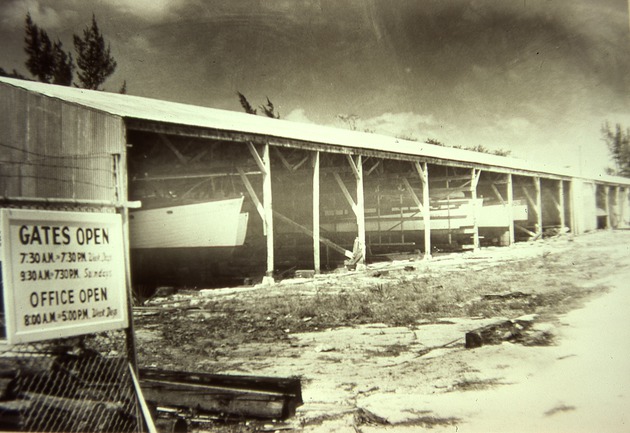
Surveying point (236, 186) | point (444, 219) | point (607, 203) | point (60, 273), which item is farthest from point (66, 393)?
point (444, 219)

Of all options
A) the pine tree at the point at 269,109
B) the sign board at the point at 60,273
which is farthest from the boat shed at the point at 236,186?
the pine tree at the point at 269,109

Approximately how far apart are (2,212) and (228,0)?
373cm

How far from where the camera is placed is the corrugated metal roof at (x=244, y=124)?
779cm

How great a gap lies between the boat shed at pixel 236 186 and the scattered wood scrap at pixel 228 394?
1.75 m

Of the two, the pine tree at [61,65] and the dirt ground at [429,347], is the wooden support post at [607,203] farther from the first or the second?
the pine tree at [61,65]

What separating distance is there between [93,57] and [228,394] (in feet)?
15.3

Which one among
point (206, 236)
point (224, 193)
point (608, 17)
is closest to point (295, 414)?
point (608, 17)

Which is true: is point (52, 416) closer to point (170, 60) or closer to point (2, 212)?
point (2, 212)

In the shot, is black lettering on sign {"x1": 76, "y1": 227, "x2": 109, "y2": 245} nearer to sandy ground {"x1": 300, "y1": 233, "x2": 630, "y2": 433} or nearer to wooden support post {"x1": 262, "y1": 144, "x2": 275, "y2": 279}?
sandy ground {"x1": 300, "y1": 233, "x2": 630, "y2": 433}

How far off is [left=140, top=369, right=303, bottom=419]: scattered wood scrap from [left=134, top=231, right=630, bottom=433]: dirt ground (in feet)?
0.46

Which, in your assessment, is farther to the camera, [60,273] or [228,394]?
[228,394]

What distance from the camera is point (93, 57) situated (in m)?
6.60

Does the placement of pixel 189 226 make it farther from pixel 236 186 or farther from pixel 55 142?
pixel 236 186

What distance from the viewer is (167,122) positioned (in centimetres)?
914
